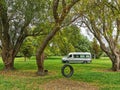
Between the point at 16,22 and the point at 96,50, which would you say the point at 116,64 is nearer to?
the point at 16,22

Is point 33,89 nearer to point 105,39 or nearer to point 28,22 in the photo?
point 28,22

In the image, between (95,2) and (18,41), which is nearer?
(95,2)

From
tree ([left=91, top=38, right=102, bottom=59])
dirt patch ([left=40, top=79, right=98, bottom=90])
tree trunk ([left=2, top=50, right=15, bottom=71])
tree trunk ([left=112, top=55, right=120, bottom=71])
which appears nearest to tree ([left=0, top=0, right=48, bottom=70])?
tree trunk ([left=2, top=50, right=15, bottom=71])

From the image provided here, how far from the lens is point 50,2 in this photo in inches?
818

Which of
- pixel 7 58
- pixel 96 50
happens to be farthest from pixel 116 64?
pixel 96 50

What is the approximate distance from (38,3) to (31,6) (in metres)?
0.59

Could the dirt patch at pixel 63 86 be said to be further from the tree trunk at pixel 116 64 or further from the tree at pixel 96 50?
the tree at pixel 96 50

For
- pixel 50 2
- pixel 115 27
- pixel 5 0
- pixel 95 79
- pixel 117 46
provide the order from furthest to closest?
pixel 117 46 < pixel 115 27 < pixel 50 2 < pixel 5 0 < pixel 95 79

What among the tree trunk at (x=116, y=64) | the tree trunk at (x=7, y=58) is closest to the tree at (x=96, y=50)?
the tree trunk at (x=116, y=64)

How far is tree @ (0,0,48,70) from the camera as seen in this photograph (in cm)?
2020

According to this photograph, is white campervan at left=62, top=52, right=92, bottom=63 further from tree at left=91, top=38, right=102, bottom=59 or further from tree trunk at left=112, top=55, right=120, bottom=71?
tree trunk at left=112, top=55, right=120, bottom=71

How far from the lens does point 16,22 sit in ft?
75.6

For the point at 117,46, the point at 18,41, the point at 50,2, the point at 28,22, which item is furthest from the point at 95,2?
the point at 117,46

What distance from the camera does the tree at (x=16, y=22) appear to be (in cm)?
2020
